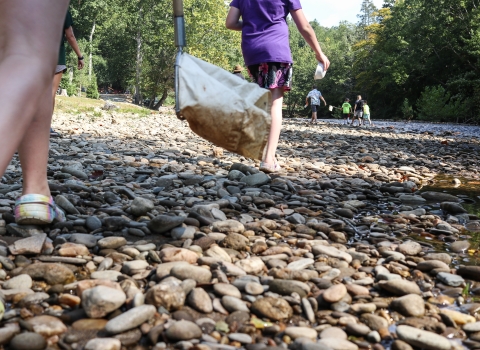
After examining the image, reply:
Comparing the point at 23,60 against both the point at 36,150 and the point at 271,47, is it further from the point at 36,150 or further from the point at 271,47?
the point at 271,47

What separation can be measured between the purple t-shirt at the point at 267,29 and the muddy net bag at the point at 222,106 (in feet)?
7.22

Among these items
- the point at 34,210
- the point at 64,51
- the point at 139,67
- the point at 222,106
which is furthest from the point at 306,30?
the point at 139,67

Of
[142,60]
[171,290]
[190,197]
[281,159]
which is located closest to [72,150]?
[281,159]

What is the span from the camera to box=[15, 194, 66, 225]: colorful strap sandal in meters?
2.28

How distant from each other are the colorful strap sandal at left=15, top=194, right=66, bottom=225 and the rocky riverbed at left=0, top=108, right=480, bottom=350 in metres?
0.05

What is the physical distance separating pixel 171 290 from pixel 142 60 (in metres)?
44.6

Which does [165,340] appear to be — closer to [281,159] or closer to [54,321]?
[54,321]

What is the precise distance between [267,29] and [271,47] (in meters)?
0.17

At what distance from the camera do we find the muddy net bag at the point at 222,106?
206 cm

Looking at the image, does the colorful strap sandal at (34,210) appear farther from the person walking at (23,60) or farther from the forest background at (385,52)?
the forest background at (385,52)

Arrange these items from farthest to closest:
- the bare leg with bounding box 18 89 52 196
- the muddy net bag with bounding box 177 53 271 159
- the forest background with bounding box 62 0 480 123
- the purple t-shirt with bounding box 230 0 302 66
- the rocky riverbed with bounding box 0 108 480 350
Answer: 1. the forest background with bounding box 62 0 480 123
2. the purple t-shirt with bounding box 230 0 302 66
3. the bare leg with bounding box 18 89 52 196
4. the muddy net bag with bounding box 177 53 271 159
5. the rocky riverbed with bounding box 0 108 480 350

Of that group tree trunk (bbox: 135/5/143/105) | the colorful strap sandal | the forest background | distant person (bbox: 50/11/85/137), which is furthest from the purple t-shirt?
tree trunk (bbox: 135/5/143/105)

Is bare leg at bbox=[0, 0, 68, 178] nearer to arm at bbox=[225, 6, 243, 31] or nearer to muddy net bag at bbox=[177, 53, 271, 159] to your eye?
muddy net bag at bbox=[177, 53, 271, 159]

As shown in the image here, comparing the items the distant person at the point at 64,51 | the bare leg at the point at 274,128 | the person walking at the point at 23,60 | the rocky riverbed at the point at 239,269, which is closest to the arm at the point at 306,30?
the bare leg at the point at 274,128
